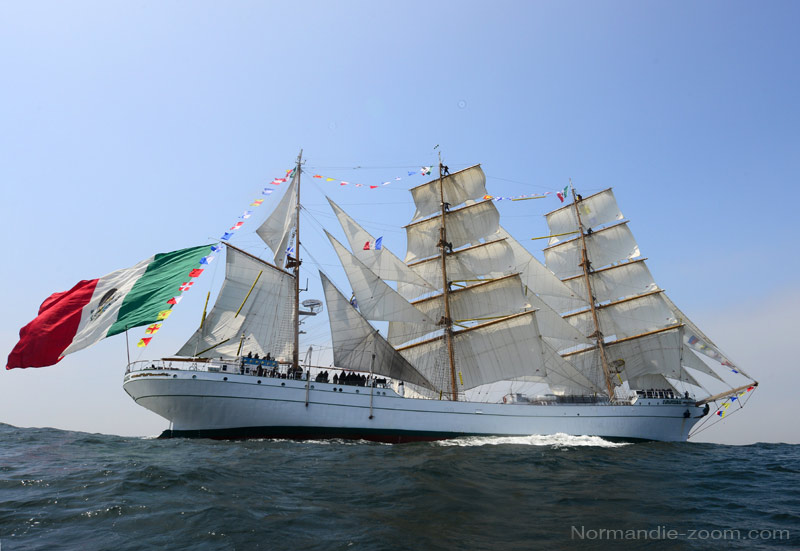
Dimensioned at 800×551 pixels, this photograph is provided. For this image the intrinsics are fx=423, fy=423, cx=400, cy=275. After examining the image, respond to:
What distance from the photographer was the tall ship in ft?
88.2

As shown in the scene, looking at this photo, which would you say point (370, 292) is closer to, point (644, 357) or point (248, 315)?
point (248, 315)

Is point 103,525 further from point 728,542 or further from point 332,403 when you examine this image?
point 332,403

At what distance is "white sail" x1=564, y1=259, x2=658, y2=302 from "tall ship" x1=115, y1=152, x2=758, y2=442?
14cm

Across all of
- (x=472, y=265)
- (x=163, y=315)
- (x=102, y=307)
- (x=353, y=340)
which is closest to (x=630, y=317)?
(x=472, y=265)

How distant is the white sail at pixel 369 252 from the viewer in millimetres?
33750

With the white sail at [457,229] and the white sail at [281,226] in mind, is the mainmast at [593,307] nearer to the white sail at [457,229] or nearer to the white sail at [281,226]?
the white sail at [457,229]

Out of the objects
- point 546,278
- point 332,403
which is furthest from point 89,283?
point 546,278

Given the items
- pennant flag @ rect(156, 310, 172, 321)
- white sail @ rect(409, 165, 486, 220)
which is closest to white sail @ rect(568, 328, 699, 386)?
white sail @ rect(409, 165, 486, 220)

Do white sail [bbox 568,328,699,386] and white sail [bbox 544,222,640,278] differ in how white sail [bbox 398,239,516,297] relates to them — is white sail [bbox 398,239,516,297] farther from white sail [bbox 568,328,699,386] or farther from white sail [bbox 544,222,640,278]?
white sail [bbox 568,328,699,386]

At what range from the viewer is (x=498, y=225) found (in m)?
38.9

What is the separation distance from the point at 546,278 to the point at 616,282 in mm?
8126

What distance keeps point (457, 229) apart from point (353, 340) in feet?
52.5

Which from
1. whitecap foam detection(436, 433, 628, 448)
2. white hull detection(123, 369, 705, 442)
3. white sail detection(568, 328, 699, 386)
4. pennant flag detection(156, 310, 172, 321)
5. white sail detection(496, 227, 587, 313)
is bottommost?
whitecap foam detection(436, 433, 628, 448)

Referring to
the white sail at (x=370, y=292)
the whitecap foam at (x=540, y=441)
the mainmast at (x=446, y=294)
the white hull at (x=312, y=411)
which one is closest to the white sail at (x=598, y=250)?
the mainmast at (x=446, y=294)
